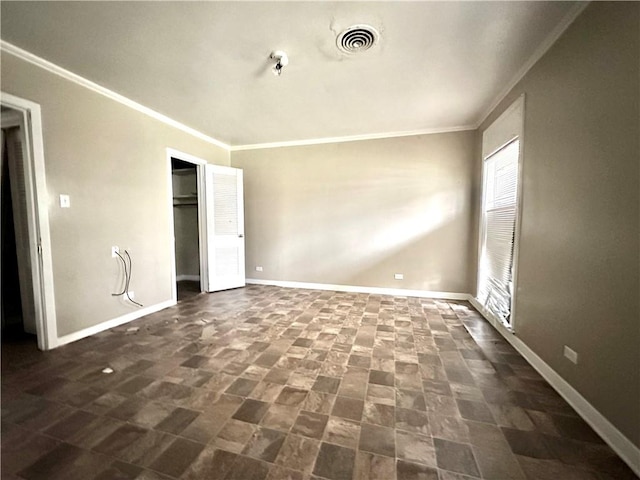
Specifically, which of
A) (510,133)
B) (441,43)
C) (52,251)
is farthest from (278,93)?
(52,251)

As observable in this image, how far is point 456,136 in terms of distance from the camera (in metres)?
4.04

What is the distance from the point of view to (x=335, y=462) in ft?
4.26

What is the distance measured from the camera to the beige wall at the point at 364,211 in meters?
4.12

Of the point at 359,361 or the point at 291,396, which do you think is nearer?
the point at 291,396

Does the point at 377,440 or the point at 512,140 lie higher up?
the point at 512,140

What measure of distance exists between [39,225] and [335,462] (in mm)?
3198

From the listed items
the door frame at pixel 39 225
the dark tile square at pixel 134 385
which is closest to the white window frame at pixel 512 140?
the dark tile square at pixel 134 385

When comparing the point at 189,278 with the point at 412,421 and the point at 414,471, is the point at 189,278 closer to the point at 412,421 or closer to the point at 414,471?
the point at 412,421

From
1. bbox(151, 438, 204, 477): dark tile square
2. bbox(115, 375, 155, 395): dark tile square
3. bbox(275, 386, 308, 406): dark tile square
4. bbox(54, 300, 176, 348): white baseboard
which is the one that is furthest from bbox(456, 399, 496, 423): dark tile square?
bbox(54, 300, 176, 348): white baseboard

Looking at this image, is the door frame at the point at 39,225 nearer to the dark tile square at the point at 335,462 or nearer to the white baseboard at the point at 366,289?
the dark tile square at the point at 335,462

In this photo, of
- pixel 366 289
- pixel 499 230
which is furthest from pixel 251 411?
pixel 499 230

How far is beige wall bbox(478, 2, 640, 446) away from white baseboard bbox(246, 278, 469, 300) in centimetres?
191

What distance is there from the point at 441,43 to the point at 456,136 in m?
2.28

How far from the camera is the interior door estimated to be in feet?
14.6
